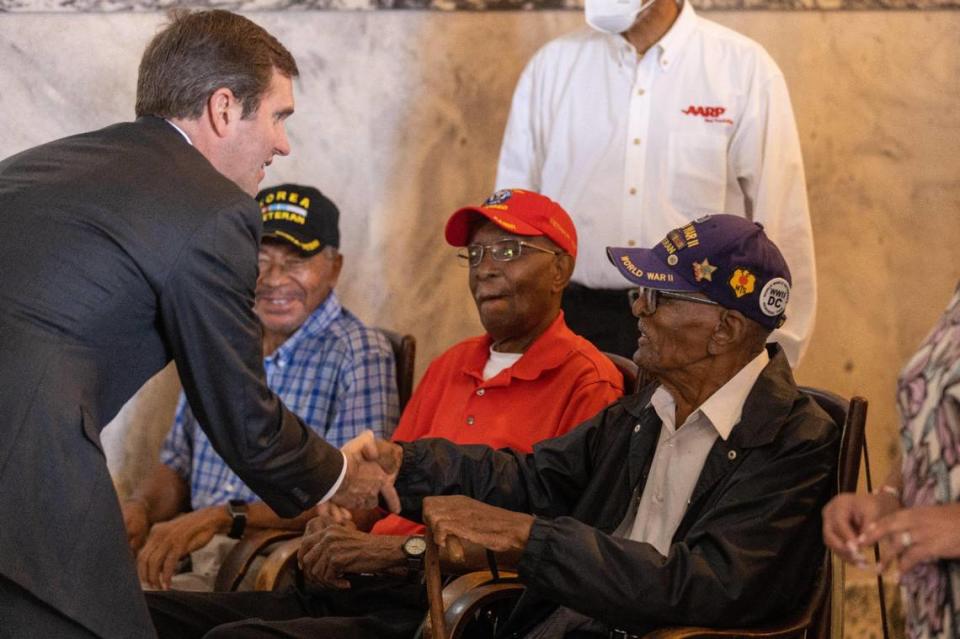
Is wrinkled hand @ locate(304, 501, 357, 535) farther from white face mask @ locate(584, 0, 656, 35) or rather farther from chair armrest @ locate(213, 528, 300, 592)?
white face mask @ locate(584, 0, 656, 35)

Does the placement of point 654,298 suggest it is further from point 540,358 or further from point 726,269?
point 540,358

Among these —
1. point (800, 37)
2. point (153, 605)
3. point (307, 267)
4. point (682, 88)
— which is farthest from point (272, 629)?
point (800, 37)

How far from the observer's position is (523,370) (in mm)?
3281

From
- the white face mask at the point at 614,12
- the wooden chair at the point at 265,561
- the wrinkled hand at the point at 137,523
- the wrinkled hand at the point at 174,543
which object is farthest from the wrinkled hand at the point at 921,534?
the wrinkled hand at the point at 137,523

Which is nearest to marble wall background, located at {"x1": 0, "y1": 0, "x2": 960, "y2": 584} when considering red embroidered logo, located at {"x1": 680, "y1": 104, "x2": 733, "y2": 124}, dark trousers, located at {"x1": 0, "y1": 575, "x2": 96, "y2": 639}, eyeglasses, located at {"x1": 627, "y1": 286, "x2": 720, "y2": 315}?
red embroidered logo, located at {"x1": 680, "y1": 104, "x2": 733, "y2": 124}

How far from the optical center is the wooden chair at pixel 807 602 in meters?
2.47

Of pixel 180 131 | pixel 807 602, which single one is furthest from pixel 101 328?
pixel 807 602

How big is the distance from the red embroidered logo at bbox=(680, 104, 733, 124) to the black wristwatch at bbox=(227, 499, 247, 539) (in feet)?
5.50

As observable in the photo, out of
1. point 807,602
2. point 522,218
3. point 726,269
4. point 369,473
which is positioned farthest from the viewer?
point 522,218

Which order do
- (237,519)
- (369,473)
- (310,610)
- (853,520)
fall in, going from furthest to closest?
(237,519), (310,610), (369,473), (853,520)

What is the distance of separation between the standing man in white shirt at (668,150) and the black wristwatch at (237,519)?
111 centimetres

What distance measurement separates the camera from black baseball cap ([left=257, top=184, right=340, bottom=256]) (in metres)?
3.87

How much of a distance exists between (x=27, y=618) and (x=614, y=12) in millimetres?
2451

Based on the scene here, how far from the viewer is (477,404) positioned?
10.9ft
